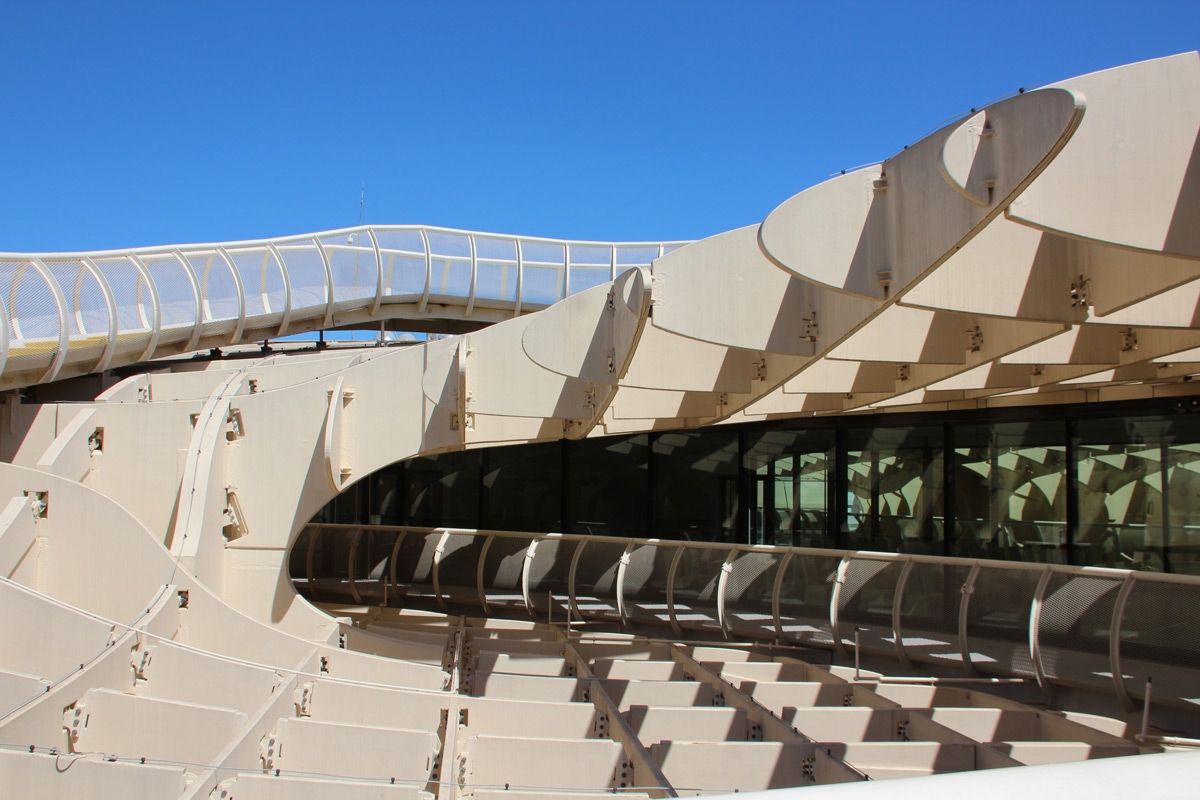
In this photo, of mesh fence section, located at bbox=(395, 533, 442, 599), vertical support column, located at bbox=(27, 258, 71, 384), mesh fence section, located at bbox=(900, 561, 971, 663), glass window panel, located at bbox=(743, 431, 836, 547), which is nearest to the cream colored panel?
mesh fence section, located at bbox=(900, 561, 971, 663)

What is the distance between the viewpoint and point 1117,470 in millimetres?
14914

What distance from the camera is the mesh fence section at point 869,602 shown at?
10.9 metres

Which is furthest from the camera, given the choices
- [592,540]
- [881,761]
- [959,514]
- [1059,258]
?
[959,514]

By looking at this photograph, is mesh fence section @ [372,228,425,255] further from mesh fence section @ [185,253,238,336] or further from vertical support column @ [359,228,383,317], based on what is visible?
mesh fence section @ [185,253,238,336]

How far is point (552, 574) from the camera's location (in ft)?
Answer: 48.5

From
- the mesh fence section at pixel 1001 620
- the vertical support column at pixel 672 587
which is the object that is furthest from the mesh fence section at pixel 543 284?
the mesh fence section at pixel 1001 620

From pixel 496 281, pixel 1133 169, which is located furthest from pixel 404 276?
pixel 1133 169

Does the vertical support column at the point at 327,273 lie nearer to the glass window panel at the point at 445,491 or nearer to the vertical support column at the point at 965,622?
the glass window panel at the point at 445,491

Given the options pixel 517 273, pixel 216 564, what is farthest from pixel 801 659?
pixel 517 273

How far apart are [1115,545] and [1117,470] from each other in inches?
46.0

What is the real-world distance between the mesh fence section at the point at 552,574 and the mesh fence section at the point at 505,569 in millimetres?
300

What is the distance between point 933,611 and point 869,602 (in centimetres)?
85

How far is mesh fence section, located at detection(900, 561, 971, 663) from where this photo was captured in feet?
33.5

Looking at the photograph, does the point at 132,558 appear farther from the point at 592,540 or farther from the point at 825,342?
the point at 825,342
